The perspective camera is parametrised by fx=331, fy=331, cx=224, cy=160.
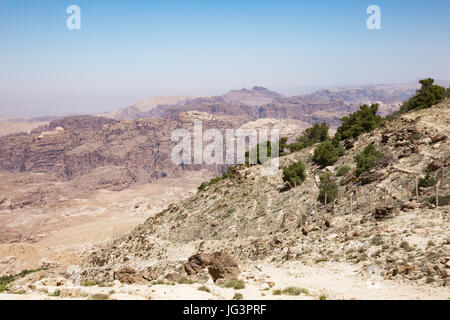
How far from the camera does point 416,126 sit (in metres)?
37.9

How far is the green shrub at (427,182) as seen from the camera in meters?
24.7

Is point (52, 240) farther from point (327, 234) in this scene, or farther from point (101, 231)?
point (327, 234)

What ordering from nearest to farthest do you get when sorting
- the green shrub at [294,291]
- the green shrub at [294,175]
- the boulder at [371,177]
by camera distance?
the green shrub at [294,291] < the boulder at [371,177] < the green shrub at [294,175]

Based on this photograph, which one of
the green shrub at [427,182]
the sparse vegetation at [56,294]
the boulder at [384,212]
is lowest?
the sparse vegetation at [56,294]

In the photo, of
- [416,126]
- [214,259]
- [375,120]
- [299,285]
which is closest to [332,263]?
[299,285]

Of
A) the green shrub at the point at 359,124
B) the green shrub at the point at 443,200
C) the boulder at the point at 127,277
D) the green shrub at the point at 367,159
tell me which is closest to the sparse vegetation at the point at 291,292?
the boulder at the point at 127,277

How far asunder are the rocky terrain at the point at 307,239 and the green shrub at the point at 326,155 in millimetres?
1484

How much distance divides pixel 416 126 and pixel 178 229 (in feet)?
98.4

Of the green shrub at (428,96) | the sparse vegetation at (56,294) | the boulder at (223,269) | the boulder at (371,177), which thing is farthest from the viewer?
the green shrub at (428,96)

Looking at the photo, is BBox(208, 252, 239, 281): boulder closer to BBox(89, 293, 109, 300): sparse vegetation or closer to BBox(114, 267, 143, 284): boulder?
BBox(114, 267, 143, 284): boulder

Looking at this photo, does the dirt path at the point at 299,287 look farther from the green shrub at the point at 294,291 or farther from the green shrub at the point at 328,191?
the green shrub at the point at 328,191

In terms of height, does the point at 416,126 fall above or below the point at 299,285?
above
